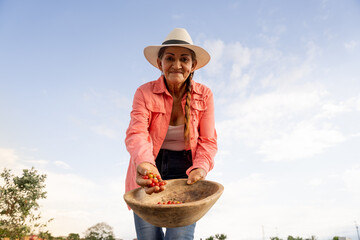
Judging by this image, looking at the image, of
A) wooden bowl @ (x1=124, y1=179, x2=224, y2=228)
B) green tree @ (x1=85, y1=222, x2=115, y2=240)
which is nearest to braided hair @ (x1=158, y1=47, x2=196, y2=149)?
wooden bowl @ (x1=124, y1=179, x2=224, y2=228)

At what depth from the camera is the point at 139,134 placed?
3.33 m

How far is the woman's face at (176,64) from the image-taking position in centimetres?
343

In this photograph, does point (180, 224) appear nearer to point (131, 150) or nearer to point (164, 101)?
point (131, 150)

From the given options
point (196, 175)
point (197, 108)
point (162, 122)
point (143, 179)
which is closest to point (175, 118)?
point (162, 122)

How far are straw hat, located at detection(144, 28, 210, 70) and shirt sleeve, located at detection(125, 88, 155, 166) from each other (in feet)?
1.94

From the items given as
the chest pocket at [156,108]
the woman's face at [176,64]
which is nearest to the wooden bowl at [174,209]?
the chest pocket at [156,108]

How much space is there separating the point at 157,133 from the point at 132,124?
331 millimetres

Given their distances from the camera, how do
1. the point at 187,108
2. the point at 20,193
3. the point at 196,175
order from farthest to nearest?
the point at 20,193 → the point at 187,108 → the point at 196,175

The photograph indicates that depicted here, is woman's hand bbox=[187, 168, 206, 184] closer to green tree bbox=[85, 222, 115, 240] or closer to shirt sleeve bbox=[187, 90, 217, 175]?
shirt sleeve bbox=[187, 90, 217, 175]

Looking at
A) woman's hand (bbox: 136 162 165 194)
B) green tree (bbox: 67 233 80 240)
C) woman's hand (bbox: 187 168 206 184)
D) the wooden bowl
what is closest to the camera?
the wooden bowl

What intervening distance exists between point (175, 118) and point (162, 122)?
22 cm

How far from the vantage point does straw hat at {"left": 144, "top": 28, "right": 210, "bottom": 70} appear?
3.53 m

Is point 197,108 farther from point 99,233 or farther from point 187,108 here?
point 99,233

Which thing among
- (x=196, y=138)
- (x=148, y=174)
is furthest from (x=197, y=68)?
(x=148, y=174)
